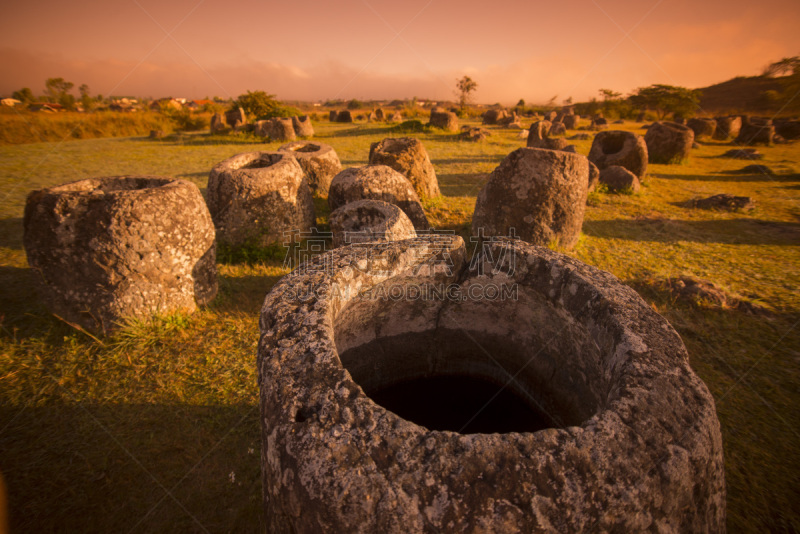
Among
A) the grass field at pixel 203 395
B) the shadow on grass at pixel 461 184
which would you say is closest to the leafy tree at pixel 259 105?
the shadow on grass at pixel 461 184

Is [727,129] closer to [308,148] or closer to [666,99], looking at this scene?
[666,99]

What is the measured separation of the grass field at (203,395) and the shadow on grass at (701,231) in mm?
241

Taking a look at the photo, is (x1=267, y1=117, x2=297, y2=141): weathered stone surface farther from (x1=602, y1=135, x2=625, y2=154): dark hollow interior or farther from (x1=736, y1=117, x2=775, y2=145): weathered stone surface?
(x1=736, y1=117, x2=775, y2=145): weathered stone surface

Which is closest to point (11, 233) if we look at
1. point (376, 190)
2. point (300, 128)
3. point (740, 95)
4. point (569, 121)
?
point (376, 190)

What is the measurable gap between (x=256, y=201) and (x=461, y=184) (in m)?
5.84

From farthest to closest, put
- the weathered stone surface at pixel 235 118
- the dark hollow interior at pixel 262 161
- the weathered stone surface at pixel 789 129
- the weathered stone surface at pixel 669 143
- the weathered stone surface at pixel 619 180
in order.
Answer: the weathered stone surface at pixel 235 118, the weathered stone surface at pixel 789 129, the weathered stone surface at pixel 669 143, the weathered stone surface at pixel 619 180, the dark hollow interior at pixel 262 161

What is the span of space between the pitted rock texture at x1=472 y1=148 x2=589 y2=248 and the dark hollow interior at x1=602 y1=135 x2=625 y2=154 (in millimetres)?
6922

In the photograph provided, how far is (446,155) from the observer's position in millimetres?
12516

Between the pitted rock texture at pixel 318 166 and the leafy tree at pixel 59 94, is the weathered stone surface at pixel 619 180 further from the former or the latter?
the leafy tree at pixel 59 94

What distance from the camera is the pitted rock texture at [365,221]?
172 inches

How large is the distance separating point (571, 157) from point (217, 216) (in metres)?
5.40

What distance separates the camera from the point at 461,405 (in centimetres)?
271

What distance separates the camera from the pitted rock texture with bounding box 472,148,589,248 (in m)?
5.02

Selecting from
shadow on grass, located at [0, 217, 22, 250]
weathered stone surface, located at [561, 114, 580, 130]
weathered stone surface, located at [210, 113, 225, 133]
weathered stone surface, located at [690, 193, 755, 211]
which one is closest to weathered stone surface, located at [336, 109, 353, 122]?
weathered stone surface, located at [210, 113, 225, 133]
